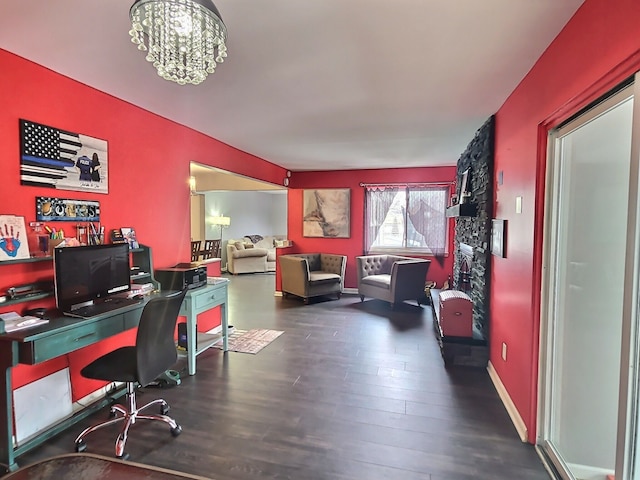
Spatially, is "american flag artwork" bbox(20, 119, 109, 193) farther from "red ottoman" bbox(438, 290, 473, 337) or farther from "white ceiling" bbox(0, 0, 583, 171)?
"red ottoman" bbox(438, 290, 473, 337)

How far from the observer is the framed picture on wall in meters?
2.78

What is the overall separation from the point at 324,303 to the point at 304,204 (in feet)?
6.84

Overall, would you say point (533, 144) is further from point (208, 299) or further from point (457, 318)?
point (208, 299)

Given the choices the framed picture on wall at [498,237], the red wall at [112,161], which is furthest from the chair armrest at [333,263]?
the framed picture on wall at [498,237]

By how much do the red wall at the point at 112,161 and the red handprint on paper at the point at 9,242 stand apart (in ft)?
0.39

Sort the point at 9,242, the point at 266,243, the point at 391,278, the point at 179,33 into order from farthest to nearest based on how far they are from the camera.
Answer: the point at 266,243
the point at 391,278
the point at 9,242
the point at 179,33

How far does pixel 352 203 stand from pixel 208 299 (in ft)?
13.0

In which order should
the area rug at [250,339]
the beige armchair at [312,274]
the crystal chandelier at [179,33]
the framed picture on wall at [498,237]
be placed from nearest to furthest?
the crystal chandelier at [179,33], the framed picture on wall at [498,237], the area rug at [250,339], the beige armchair at [312,274]

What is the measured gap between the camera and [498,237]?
2.91 metres

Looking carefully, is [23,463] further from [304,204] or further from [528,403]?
[304,204]

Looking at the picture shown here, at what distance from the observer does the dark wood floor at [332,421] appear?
6.66 ft

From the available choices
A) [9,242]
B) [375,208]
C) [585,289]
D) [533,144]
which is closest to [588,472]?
[585,289]

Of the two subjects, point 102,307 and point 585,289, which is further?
point 102,307

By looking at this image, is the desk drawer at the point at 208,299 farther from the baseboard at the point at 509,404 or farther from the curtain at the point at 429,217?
the curtain at the point at 429,217
